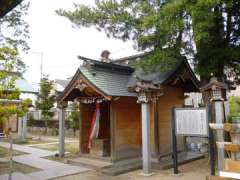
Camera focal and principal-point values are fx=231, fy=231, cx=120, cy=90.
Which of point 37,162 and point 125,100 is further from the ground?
point 125,100

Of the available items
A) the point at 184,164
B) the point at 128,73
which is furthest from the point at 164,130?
the point at 128,73

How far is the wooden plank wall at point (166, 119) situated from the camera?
9.14 meters

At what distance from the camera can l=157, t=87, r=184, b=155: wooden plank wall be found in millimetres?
9141

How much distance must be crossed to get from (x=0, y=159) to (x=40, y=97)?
9.41 metres

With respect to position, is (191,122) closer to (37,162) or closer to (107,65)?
(107,65)

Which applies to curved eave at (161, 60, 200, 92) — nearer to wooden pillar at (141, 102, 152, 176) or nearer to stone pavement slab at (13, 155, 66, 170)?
wooden pillar at (141, 102, 152, 176)

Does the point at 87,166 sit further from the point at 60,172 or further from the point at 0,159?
the point at 0,159

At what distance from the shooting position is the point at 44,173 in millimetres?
7492

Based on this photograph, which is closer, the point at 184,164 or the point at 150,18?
the point at 150,18

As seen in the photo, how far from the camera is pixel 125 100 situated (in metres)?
9.36

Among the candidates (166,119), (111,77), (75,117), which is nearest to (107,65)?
(111,77)

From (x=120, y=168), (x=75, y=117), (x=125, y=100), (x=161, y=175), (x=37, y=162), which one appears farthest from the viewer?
(x=75, y=117)

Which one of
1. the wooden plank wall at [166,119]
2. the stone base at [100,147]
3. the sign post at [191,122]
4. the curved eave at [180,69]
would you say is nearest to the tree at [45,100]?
the stone base at [100,147]

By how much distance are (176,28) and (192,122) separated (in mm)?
2809
